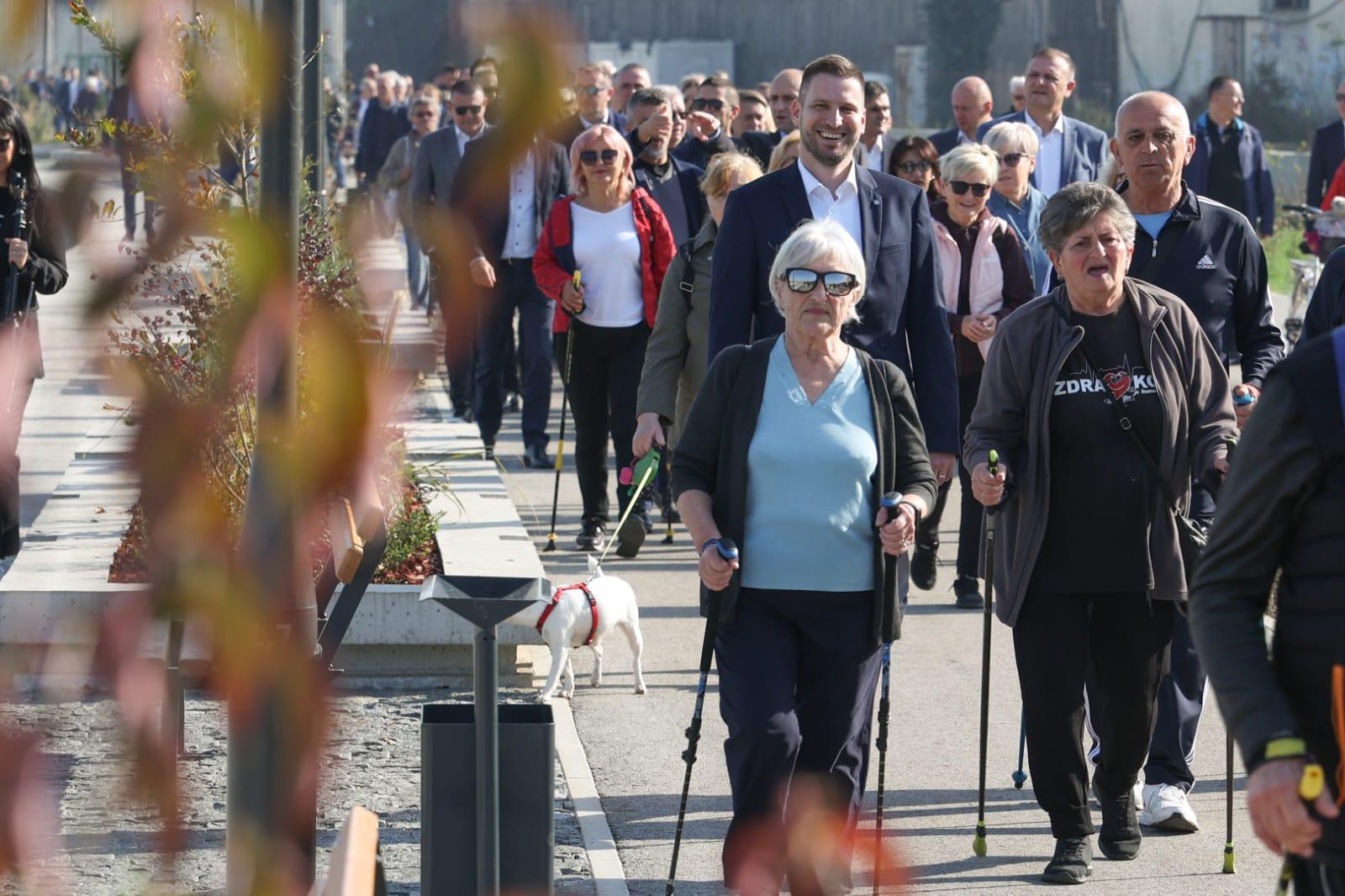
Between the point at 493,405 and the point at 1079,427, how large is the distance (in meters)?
7.14

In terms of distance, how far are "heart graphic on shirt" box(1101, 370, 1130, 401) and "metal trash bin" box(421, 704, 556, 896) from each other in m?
1.96

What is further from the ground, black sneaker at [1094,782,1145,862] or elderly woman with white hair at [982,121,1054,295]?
elderly woman with white hair at [982,121,1054,295]

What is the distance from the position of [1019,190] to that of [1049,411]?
4254mm

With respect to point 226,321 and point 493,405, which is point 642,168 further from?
point 226,321

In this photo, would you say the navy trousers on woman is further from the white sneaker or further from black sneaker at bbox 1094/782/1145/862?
the white sneaker

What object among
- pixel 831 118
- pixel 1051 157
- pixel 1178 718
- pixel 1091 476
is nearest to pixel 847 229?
pixel 831 118

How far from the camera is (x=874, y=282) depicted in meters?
5.84

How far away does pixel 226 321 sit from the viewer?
129 cm

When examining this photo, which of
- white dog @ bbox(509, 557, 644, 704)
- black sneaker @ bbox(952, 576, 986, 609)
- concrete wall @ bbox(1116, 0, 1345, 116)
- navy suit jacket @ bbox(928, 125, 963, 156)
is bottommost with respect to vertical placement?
black sneaker @ bbox(952, 576, 986, 609)

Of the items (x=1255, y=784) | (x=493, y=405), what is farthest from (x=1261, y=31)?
(x=1255, y=784)

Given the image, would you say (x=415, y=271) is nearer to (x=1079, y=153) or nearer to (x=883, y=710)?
(x=883, y=710)

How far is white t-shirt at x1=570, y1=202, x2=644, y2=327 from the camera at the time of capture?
979 centimetres

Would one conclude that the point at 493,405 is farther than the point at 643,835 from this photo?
Yes

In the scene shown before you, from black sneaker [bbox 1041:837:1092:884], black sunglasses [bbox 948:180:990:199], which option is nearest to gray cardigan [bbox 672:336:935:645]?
black sneaker [bbox 1041:837:1092:884]
